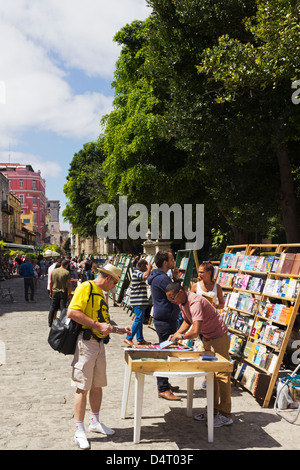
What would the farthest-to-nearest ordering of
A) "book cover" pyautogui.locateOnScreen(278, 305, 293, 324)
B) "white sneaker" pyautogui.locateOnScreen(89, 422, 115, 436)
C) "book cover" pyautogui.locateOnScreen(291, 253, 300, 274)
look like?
"book cover" pyautogui.locateOnScreen(291, 253, 300, 274) < "book cover" pyautogui.locateOnScreen(278, 305, 293, 324) < "white sneaker" pyautogui.locateOnScreen(89, 422, 115, 436)

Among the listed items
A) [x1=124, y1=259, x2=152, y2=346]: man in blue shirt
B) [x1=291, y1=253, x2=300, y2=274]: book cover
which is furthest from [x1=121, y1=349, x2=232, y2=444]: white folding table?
[x1=124, y1=259, x2=152, y2=346]: man in blue shirt

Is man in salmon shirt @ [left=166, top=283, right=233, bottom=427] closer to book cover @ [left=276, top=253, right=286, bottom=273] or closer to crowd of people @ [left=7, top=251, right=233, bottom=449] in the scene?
crowd of people @ [left=7, top=251, right=233, bottom=449]

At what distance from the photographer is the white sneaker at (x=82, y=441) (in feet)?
15.9

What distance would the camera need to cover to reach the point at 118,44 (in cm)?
2728

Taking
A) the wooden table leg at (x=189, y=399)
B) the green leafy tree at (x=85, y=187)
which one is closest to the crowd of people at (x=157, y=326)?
the wooden table leg at (x=189, y=399)

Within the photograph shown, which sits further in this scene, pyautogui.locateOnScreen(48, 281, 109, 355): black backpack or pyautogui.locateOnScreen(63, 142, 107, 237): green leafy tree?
pyautogui.locateOnScreen(63, 142, 107, 237): green leafy tree

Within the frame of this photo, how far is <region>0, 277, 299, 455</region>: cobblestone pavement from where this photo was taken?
510cm

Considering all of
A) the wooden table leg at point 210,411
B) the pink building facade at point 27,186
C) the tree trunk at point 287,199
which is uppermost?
the pink building facade at point 27,186

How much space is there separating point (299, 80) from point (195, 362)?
7820 mm

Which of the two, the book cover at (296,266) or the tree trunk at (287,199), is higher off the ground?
the tree trunk at (287,199)

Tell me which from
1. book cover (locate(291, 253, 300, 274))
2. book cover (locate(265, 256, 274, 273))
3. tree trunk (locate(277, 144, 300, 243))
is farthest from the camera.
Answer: tree trunk (locate(277, 144, 300, 243))

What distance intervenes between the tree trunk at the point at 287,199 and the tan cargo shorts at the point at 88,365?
31.3ft

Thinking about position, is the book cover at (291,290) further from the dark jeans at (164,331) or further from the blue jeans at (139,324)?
the blue jeans at (139,324)
